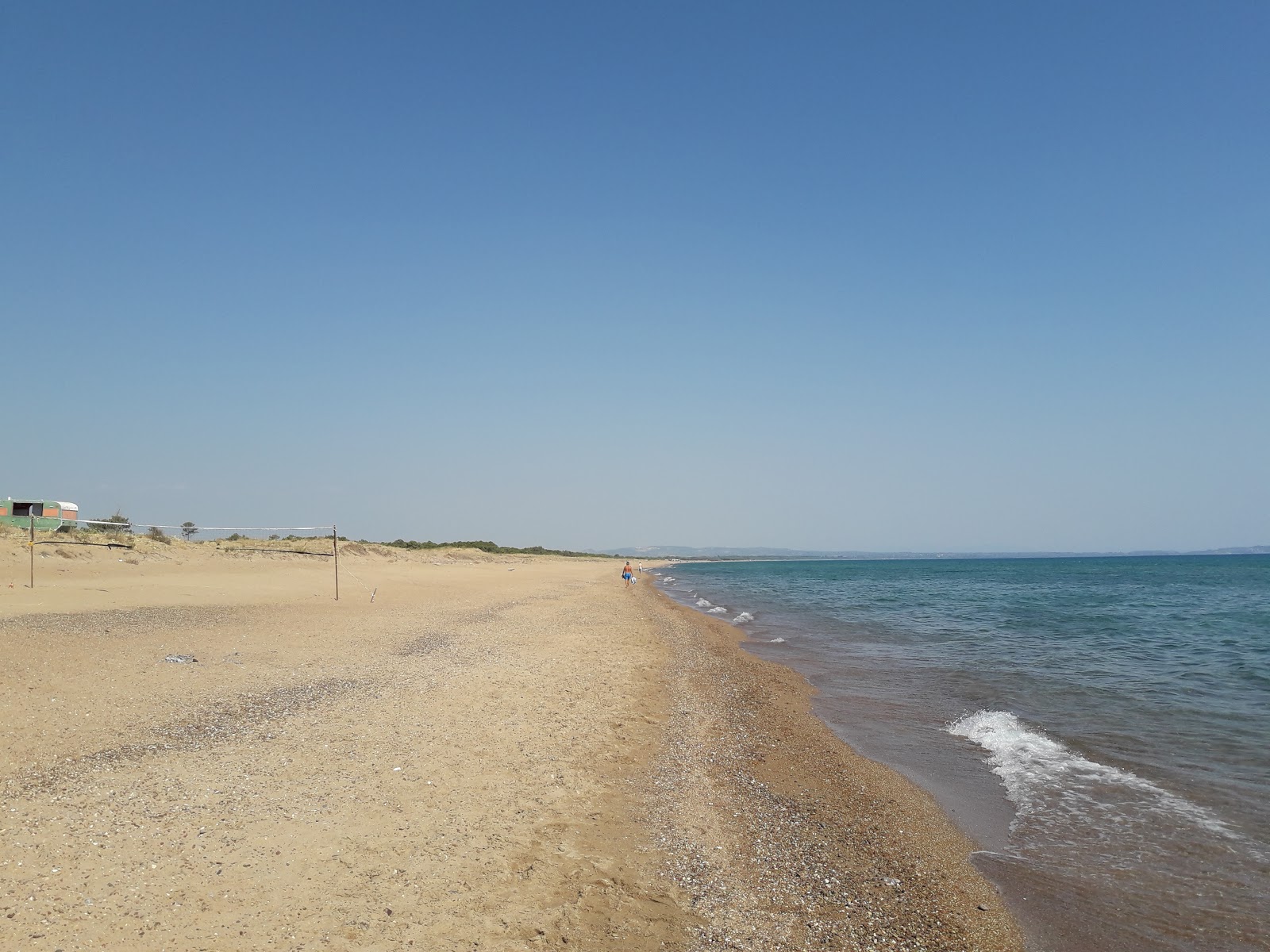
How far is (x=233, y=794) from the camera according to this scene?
6.18 metres

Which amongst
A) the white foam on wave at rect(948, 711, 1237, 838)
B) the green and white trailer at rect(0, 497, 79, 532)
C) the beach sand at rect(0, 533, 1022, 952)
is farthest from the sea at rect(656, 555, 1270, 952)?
the green and white trailer at rect(0, 497, 79, 532)

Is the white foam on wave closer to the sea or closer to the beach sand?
the sea

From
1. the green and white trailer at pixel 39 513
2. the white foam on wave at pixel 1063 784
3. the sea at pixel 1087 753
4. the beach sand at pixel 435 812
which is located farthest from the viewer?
the green and white trailer at pixel 39 513

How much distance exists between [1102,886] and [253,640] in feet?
46.8

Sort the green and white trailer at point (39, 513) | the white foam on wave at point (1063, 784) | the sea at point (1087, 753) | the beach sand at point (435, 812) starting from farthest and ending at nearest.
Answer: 1. the green and white trailer at point (39, 513)
2. the white foam on wave at point (1063, 784)
3. the sea at point (1087, 753)
4. the beach sand at point (435, 812)

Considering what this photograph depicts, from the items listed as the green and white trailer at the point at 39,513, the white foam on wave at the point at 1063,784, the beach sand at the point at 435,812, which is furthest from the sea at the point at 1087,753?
the green and white trailer at the point at 39,513

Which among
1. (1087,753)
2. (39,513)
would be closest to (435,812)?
(1087,753)

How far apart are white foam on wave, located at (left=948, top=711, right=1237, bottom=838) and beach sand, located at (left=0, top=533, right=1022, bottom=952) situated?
151cm

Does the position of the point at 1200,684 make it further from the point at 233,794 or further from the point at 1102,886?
the point at 233,794

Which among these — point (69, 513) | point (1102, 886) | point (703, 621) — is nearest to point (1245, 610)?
point (703, 621)

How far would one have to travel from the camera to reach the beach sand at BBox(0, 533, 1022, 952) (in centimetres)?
462

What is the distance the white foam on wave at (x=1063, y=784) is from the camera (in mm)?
7570

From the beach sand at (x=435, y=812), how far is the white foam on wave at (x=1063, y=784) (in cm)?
151

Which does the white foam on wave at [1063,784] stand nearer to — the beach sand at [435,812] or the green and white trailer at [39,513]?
the beach sand at [435,812]
